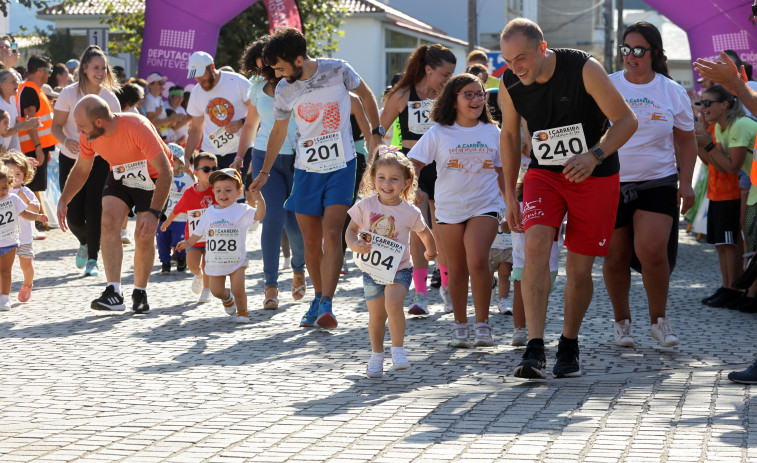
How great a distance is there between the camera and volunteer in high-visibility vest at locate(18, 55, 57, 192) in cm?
1502

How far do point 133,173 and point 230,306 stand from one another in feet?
4.35

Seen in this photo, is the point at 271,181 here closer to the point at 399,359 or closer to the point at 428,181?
the point at 428,181

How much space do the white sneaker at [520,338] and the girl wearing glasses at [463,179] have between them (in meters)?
0.15

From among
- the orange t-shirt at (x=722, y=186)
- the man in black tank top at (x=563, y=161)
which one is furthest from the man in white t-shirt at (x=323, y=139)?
the orange t-shirt at (x=722, y=186)

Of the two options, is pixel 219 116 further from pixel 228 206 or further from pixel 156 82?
pixel 156 82

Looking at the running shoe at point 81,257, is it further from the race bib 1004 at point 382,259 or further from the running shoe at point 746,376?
the running shoe at point 746,376

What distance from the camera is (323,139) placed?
8.48 metres

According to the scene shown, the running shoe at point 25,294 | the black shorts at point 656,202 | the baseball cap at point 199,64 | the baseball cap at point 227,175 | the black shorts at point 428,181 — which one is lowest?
the running shoe at point 25,294

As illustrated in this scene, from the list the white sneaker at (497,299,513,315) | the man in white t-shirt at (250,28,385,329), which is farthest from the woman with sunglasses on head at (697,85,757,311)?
the man in white t-shirt at (250,28,385,329)

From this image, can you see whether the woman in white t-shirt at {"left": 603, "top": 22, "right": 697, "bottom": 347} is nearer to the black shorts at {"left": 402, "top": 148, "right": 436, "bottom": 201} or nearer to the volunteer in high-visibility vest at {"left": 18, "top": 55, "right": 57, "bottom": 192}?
the black shorts at {"left": 402, "top": 148, "right": 436, "bottom": 201}

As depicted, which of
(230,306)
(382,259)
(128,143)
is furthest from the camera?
(128,143)

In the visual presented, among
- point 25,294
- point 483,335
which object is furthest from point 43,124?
point 483,335

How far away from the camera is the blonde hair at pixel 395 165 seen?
6875 millimetres

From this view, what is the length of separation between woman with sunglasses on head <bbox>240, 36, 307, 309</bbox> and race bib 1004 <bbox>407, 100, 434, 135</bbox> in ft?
3.13
